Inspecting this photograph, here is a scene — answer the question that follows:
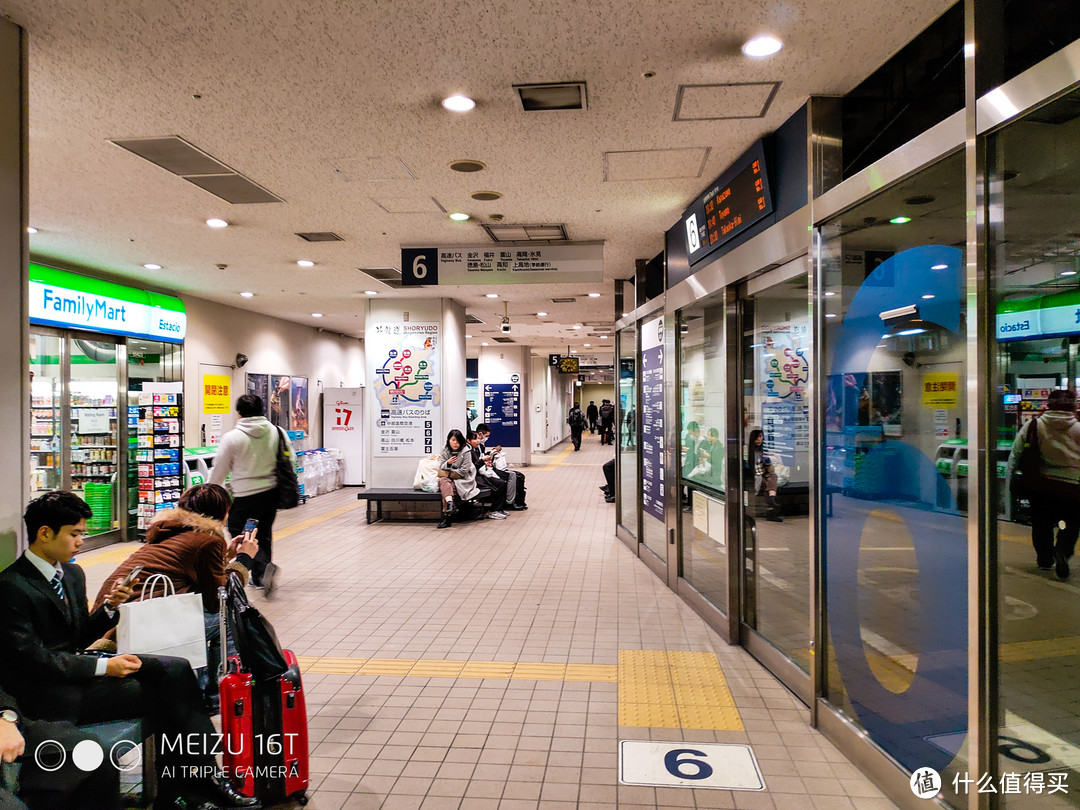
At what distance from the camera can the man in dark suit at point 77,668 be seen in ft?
7.02

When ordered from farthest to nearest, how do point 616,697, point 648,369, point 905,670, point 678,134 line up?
1. point 648,369
2. point 678,134
3. point 616,697
4. point 905,670

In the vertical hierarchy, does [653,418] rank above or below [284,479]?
above

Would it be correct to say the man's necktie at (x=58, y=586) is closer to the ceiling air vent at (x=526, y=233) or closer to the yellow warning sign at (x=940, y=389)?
the yellow warning sign at (x=940, y=389)

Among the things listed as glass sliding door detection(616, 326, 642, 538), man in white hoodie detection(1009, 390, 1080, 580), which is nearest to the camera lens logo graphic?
man in white hoodie detection(1009, 390, 1080, 580)

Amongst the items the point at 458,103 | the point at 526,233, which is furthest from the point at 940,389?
the point at 526,233

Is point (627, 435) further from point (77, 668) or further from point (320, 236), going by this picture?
point (77, 668)

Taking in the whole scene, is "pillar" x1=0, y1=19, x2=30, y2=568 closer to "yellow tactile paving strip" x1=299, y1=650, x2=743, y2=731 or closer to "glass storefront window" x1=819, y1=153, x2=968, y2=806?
"yellow tactile paving strip" x1=299, y1=650, x2=743, y2=731

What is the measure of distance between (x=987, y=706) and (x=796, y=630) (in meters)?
2.39

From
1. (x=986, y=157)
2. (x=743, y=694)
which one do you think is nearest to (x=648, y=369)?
(x=743, y=694)

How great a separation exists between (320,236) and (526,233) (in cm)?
199

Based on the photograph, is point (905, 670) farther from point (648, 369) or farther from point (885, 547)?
point (648, 369)

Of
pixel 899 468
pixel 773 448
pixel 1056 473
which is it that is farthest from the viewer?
pixel 773 448

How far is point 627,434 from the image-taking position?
8242 mm

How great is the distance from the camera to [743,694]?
3619mm
